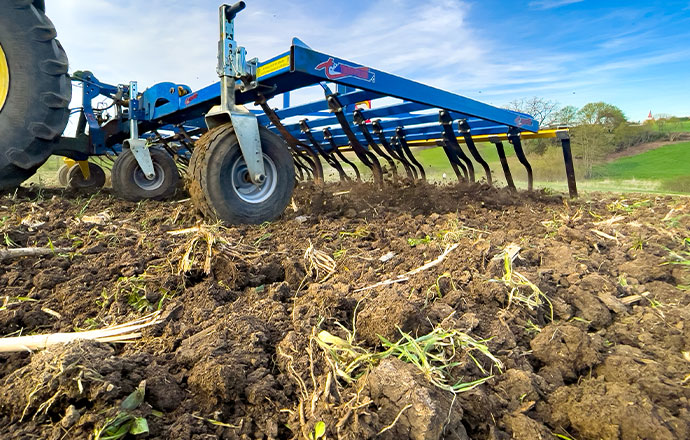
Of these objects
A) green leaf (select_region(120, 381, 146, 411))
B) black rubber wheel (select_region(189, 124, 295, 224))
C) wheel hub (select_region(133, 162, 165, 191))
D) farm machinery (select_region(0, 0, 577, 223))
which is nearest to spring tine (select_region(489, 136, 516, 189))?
farm machinery (select_region(0, 0, 577, 223))

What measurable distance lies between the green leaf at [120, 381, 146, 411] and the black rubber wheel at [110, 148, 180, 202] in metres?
3.79

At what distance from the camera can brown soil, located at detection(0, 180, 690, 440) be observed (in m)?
0.94

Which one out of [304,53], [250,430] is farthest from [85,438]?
[304,53]

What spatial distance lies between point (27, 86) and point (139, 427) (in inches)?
129

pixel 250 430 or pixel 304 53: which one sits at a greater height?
pixel 304 53

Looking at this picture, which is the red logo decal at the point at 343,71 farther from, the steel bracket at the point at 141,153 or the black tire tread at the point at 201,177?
the steel bracket at the point at 141,153

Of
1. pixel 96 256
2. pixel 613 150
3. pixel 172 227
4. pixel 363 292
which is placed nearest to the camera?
pixel 363 292

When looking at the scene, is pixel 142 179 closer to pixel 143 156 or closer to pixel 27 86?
pixel 143 156

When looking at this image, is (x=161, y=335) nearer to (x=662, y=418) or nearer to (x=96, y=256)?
(x=96, y=256)

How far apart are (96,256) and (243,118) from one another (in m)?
1.23

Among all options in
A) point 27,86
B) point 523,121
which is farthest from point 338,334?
point 523,121

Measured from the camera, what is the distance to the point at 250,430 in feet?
3.08

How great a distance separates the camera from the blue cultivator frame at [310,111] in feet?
9.27

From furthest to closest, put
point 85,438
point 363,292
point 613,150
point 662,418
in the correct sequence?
point 613,150 < point 363,292 < point 662,418 < point 85,438
